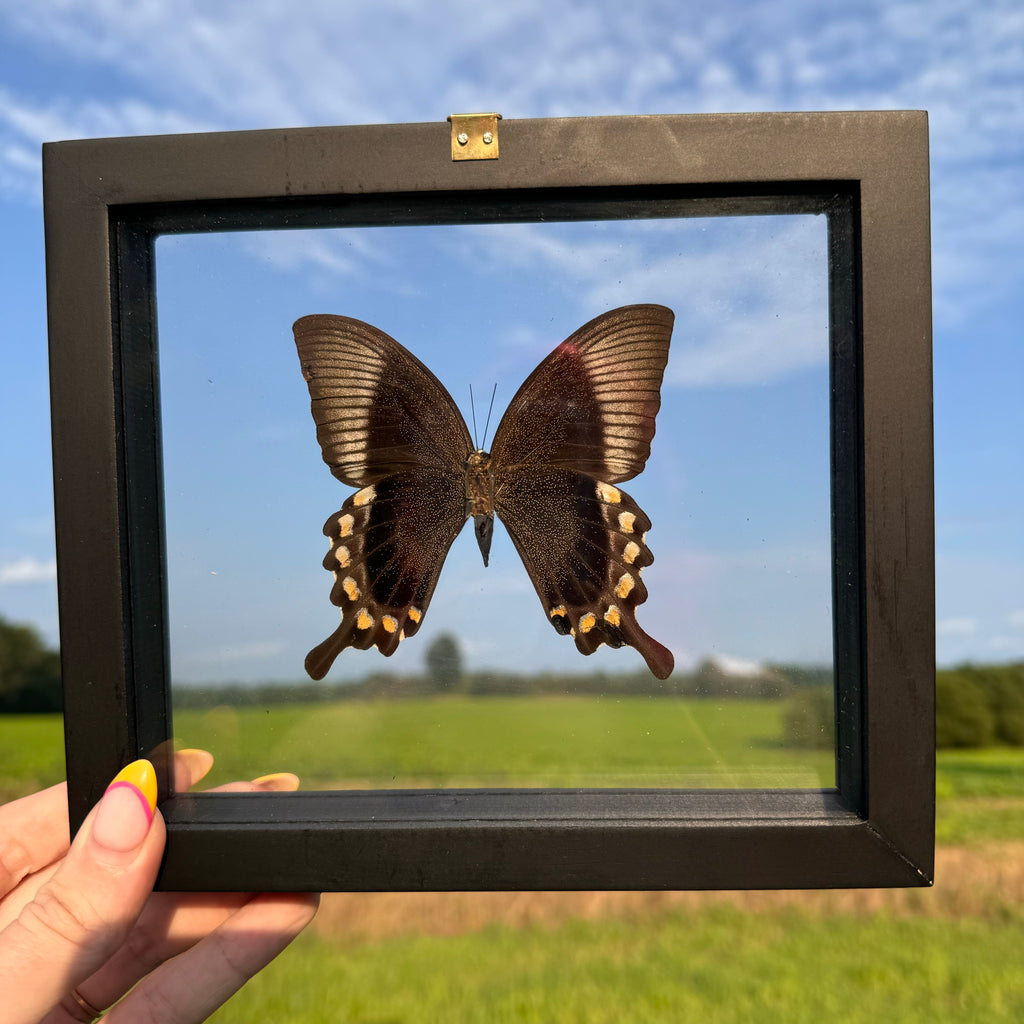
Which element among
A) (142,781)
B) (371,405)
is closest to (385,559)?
Answer: (371,405)

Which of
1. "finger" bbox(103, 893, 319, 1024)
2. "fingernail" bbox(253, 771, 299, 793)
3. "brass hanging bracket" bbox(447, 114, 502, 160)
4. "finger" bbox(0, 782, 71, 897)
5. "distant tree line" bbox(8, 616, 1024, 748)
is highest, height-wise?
"brass hanging bracket" bbox(447, 114, 502, 160)

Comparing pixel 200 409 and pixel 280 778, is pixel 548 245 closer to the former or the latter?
pixel 200 409

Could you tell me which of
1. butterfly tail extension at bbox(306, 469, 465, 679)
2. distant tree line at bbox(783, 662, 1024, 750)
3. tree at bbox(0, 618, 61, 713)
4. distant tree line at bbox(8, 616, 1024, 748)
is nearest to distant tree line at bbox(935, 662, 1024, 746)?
distant tree line at bbox(783, 662, 1024, 750)

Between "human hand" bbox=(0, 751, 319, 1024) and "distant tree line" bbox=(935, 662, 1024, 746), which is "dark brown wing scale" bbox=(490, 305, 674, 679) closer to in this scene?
"human hand" bbox=(0, 751, 319, 1024)

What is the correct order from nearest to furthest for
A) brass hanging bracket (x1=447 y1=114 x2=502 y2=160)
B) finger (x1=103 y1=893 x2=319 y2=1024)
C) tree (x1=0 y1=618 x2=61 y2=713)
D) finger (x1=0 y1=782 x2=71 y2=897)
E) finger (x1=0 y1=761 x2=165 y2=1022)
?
finger (x1=0 y1=761 x2=165 y2=1022), brass hanging bracket (x1=447 y1=114 x2=502 y2=160), finger (x1=103 y1=893 x2=319 y2=1024), finger (x1=0 y1=782 x2=71 y2=897), tree (x1=0 y1=618 x2=61 y2=713)

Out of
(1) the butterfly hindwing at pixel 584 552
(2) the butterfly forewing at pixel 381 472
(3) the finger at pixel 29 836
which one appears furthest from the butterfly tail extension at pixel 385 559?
(3) the finger at pixel 29 836

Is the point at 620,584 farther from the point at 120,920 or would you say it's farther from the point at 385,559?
the point at 120,920
